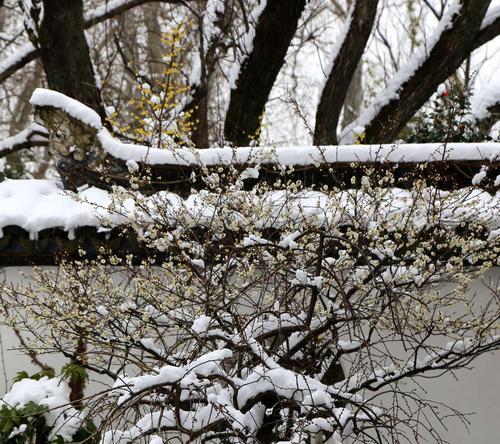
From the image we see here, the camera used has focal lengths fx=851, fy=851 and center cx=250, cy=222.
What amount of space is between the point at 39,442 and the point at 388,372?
2.21 m

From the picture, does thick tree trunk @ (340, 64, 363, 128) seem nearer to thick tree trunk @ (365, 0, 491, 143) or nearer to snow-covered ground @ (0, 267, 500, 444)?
thick tree trunk @ (365, 0, 491, 143)

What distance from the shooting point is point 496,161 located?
209 inches

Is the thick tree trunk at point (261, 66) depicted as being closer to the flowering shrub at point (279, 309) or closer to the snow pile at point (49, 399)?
the flowering shrub at point (279, 309)

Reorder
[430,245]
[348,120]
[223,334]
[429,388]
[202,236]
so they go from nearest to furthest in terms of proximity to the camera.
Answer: [223,334] < [430,245] < [202,236] < [429,388] < [348,120]

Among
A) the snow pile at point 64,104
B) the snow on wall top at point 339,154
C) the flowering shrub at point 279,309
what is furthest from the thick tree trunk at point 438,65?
the flowering shrub at point 279,309

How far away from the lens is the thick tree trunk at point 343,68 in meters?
8.66

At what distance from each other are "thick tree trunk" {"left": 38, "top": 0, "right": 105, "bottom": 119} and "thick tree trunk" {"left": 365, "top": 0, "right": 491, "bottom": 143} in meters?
2.93

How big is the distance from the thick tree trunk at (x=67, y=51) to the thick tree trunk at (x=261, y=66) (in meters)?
1.46

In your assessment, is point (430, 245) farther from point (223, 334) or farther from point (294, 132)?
point (294, 132)

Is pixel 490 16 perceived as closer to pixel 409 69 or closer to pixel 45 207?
pixel 409 69

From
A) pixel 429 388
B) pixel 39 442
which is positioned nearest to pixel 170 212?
pixel 39 442

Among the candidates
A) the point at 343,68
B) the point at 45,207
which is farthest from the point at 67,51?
the point at 45,207

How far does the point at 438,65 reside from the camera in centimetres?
838

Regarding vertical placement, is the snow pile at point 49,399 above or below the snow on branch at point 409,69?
below
